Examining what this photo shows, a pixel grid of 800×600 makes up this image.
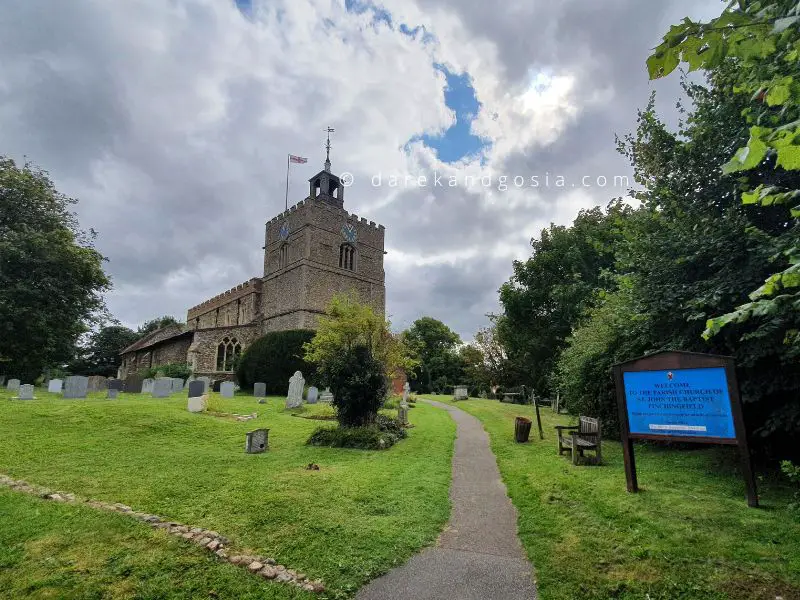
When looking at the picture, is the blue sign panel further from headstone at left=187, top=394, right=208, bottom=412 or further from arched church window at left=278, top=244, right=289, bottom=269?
arched church window at left=278, top=244, right=289, bottom=269

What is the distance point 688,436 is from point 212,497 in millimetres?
6939

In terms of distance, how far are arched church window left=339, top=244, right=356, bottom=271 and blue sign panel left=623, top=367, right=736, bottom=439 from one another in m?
32.0

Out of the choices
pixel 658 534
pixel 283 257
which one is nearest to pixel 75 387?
pixel 658 534

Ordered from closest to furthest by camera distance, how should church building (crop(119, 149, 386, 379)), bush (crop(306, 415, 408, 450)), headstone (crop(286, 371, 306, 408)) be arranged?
bush (crop(306, 415, 408, 450)) < headstone (crop(286, 371, 306, 408)) < church building (crop(119, 149, 386, 379))

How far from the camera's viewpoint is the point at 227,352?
3541cm

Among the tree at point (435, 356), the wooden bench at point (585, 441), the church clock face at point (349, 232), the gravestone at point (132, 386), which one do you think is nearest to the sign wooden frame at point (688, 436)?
the wooden bench at point (585, 441)

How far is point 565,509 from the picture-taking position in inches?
234

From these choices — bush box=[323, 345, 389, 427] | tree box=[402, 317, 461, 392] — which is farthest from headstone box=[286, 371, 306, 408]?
tree box=[402, 317, 461, 392]

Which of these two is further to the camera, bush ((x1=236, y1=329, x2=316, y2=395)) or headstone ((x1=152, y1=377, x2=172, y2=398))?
bush ((x1=236, y1=329, x2=316, y2=395))

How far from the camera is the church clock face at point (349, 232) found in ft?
124

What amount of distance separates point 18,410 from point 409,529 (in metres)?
13.1

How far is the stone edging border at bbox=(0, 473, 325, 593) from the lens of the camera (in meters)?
4.16

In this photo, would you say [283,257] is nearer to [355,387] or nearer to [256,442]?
[355,387]

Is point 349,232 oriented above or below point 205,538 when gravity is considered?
above
